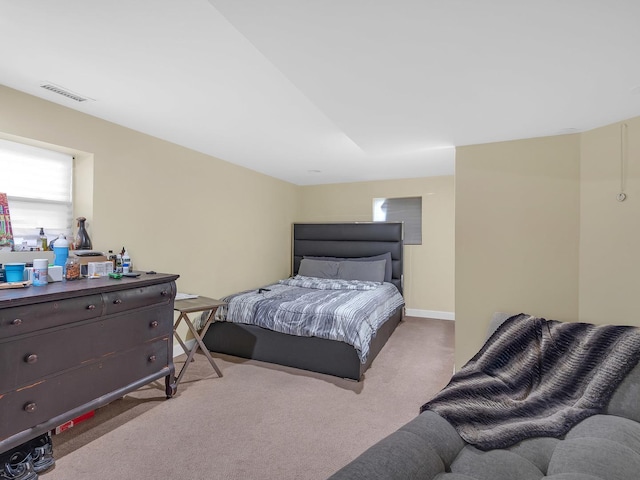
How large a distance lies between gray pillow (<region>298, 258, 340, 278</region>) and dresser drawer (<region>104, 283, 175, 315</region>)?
110 inches

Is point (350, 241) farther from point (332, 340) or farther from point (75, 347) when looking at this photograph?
→ point (75, 347)

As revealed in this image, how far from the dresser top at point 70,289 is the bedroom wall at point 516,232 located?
2646 mm

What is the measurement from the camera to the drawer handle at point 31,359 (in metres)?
1.74

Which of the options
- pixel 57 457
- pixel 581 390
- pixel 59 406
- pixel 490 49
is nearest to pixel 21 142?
pixel 59 406

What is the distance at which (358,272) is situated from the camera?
4941 mm

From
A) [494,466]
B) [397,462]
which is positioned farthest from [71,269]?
[494,466]

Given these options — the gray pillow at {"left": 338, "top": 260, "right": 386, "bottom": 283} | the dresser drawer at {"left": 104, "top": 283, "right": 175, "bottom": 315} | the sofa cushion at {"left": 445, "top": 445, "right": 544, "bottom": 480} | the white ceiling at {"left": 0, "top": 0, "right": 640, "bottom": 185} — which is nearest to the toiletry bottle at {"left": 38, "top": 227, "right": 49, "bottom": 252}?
the dresser drawer at {"left": 104, "top": 283, "right": 175, "bottom": 315}

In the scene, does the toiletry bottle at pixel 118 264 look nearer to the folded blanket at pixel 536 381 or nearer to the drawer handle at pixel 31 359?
the drawer handle at pixel 31 359

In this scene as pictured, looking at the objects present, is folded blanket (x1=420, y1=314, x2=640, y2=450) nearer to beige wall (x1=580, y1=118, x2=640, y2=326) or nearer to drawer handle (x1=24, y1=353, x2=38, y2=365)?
beige wall (x1=580, y1=118, x2=640, y2=326)

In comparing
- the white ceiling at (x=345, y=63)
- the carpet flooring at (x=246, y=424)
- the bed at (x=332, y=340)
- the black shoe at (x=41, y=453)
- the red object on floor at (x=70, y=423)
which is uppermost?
the white ceiling at (x=345, y=63)

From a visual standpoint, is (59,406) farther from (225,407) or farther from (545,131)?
(545,131)

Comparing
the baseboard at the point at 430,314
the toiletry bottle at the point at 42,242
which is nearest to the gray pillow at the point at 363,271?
the baseboard at the point at 430,314

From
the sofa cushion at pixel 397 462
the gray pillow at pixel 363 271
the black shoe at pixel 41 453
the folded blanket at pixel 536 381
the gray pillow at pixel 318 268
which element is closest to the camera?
the sofa cushion at pixel 397 462

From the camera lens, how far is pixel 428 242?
17.3 feet
